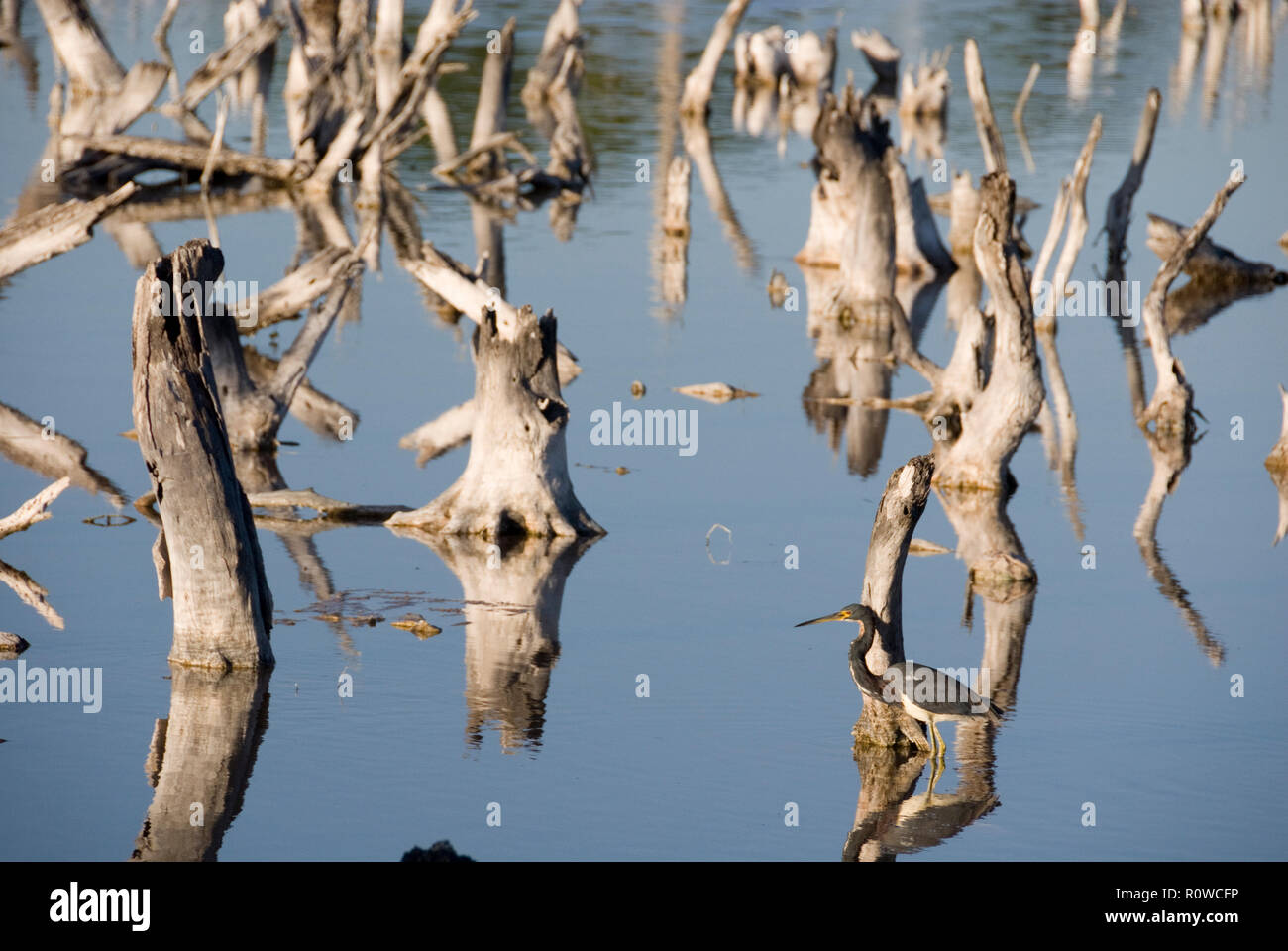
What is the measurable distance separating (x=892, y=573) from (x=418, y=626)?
4.79m

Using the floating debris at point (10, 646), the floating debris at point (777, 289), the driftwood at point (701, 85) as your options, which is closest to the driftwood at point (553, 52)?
the driftwood at point (701, 85)

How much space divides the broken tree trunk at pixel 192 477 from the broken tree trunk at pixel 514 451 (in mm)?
4213

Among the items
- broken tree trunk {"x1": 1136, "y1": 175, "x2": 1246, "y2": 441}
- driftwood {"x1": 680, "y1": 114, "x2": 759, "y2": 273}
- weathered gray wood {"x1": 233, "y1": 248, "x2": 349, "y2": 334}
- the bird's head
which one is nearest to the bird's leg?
the bird's head

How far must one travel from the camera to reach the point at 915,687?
13.1 meters

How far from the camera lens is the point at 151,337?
13.4 metres

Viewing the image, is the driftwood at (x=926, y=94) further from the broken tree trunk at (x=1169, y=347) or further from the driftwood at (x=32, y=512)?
the driftwood at (x=32, y=512)

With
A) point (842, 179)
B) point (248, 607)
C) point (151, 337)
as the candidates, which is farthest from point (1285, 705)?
point (842, 179)

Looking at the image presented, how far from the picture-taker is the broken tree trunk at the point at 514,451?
59.9 ft

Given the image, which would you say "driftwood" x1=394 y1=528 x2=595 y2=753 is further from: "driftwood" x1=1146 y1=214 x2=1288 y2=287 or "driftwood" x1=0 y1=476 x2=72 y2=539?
"driftwood" x1=1146 y1=214 x2=1288 y2=287
